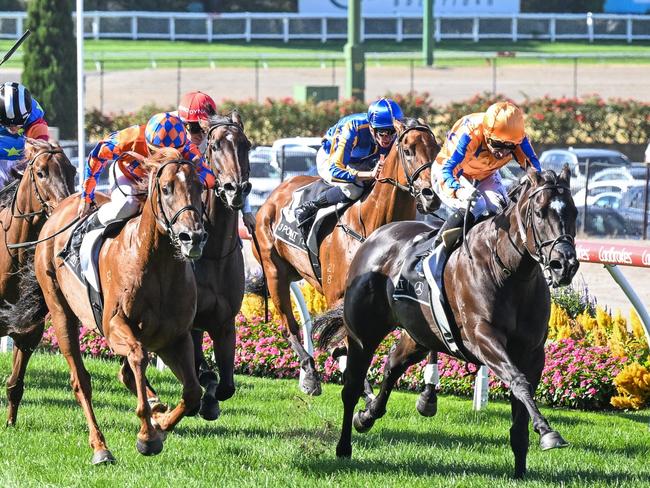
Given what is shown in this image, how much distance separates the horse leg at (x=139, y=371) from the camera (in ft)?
20.4

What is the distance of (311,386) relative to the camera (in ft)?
29.0

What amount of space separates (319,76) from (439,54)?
23.7 ft

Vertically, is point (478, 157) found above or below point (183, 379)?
above

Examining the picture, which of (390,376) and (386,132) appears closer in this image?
(390,376)

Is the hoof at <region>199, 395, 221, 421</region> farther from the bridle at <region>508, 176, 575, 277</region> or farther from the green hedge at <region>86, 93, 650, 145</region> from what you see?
the green hedge at <region>86, 93, 650, 145</region>

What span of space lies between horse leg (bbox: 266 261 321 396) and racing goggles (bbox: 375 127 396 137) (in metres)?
1.66

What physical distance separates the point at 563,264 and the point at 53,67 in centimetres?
2666

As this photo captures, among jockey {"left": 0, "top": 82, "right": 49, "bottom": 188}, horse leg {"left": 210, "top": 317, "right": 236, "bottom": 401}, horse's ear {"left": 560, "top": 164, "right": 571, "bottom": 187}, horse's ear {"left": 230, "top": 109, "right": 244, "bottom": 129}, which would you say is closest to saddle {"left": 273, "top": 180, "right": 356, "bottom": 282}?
horse's ear {"left": 230, "top": 109, "right": 244, "bottom": 129}

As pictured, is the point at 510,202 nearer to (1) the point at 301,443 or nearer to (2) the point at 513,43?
(1) the point at 301,443

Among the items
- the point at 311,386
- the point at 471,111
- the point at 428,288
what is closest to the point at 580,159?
the point at 471,111

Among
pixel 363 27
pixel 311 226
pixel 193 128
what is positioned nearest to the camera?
pixel 193 128

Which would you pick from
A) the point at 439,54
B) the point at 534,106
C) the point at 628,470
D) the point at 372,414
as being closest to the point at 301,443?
the point at 372,414

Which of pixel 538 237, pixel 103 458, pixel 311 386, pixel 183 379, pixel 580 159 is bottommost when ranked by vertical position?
pixel 311 386

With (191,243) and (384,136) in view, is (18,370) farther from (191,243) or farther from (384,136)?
(384,136)
